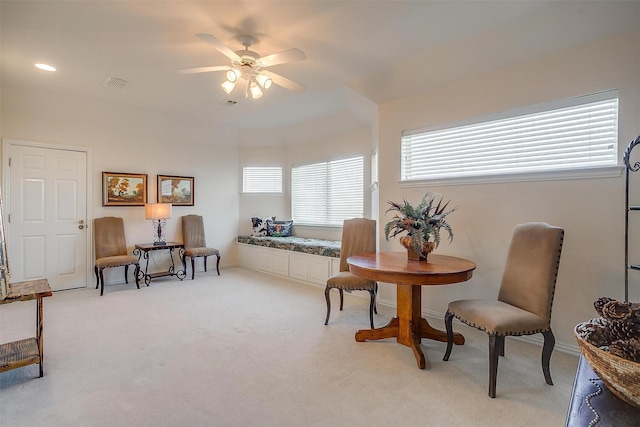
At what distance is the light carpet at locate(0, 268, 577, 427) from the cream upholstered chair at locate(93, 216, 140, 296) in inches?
36.6

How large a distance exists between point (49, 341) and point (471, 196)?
13.7ft

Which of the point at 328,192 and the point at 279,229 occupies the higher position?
the point at 328,192

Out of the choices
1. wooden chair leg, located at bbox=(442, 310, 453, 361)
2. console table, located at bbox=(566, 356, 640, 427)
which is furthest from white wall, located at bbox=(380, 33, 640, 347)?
console table, located at bbox=(566, 356, 640, 427)

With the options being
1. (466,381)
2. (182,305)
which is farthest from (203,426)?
(182,305)

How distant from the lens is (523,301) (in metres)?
2.21

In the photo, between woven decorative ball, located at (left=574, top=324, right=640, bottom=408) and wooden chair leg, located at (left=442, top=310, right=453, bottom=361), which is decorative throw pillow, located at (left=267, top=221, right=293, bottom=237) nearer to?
wooden chair leg, located at (left=442, top=310, right=453, bottom=361)

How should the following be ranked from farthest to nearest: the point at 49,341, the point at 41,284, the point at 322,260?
the point at 322,260 < the point at 49,341 < the point at 41,284

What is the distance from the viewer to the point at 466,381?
6.90ft

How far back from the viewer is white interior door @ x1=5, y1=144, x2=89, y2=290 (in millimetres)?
4020

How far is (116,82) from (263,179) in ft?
9.81

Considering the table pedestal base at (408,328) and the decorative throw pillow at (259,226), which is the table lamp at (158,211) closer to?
the decorative throw pillow at (259,226)

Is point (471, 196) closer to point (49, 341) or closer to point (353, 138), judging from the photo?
point (353, 138)

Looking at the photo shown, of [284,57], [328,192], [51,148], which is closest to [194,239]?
[51,148]

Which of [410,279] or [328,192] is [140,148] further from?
[410,279]
